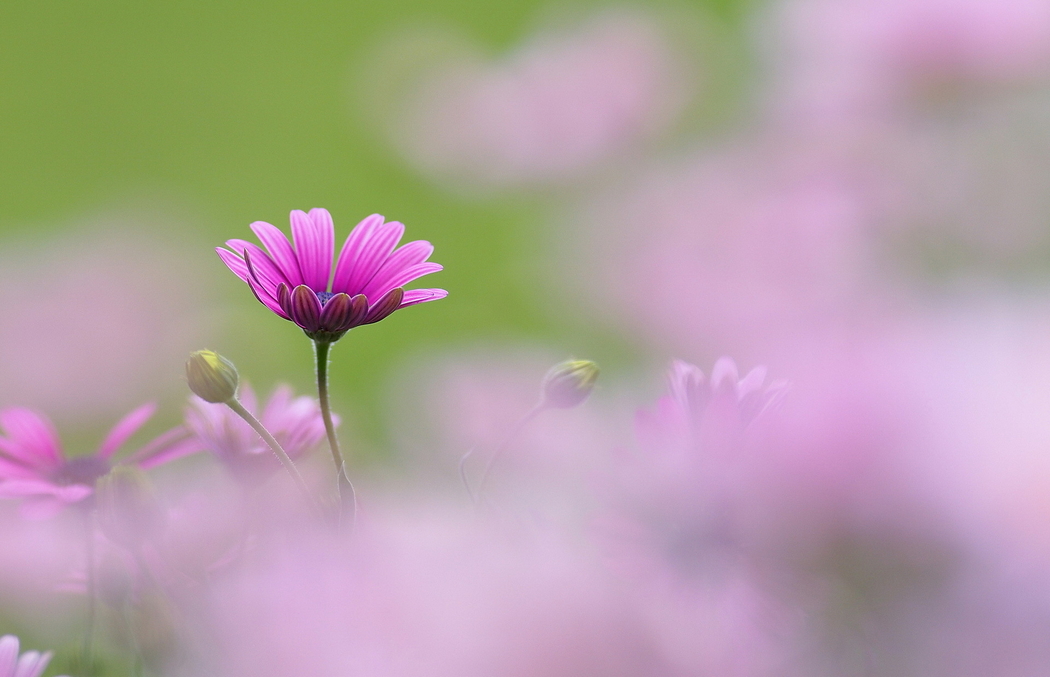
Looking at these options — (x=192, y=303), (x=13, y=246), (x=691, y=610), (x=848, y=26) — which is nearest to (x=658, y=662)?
(x=691, y=610)

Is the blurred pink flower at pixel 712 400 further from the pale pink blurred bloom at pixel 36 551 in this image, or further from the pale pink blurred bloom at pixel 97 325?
the pale pink blurred bloom at pixel 97 325

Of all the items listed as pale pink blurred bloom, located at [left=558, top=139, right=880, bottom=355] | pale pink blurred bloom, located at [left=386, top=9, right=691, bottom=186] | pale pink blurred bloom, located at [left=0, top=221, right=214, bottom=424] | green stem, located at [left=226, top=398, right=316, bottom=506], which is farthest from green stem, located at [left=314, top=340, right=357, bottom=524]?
pale pink blurred bloom, located at [left=386, top=9, right=691, bottom=186]

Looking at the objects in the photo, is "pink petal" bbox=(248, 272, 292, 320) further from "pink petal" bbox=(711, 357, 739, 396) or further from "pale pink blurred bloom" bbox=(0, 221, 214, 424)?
"pale pink blurred bloom" bbox=(0, 221, 214, 424)

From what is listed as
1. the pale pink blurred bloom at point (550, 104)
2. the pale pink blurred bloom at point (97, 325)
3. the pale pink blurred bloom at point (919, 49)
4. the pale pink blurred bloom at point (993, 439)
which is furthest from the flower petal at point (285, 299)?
the pale pink blurred bloom at point (550, 104)

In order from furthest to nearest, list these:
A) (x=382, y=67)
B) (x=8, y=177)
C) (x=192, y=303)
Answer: (x=8, y=177) → (x=382, y=67) → (x=192, y=303)

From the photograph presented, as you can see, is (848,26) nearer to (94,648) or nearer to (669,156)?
(669,156)
